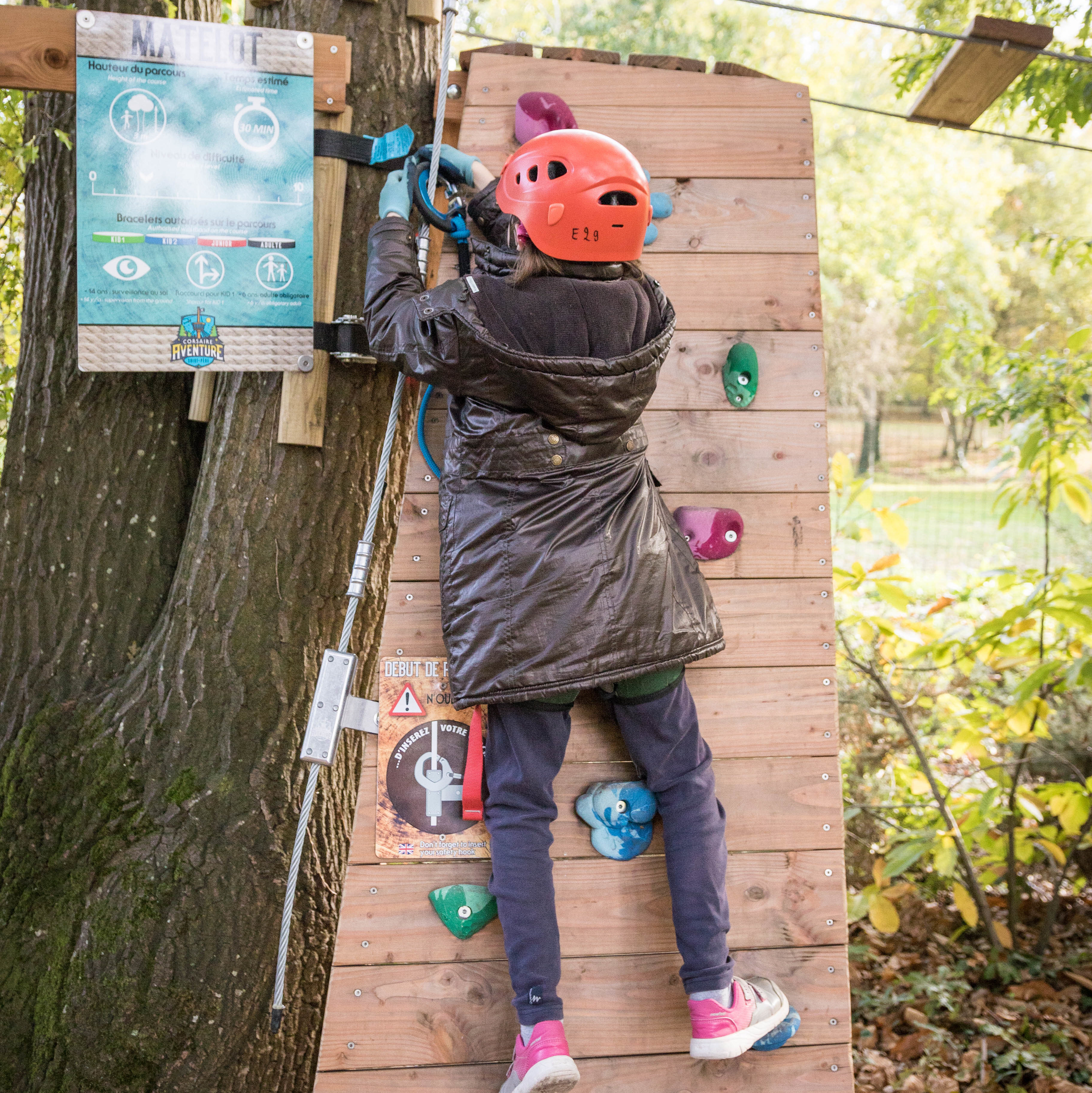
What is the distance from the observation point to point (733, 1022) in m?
2.11

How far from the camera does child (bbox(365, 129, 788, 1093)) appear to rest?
198 centimetres

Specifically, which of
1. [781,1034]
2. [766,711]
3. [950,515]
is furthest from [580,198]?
[950,515]

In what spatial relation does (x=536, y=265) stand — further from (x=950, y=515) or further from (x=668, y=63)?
(x=950, y=515)

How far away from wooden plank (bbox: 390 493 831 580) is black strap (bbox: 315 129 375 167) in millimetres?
1125

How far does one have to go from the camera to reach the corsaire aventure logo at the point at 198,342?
231 cm

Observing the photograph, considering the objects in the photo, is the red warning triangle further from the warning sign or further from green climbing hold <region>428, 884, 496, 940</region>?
green climbing hold <region>428, 884, 496, 940</region>

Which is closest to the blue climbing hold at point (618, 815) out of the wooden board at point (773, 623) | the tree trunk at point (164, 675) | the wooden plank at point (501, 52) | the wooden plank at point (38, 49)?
the wooden board at point (773, 623)

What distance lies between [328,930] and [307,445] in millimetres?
1291

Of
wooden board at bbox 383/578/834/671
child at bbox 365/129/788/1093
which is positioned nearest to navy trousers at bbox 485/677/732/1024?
child at bbox 365/129/788/1093

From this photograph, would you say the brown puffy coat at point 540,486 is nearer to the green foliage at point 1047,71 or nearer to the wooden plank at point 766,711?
the wooden plank at point 766,711

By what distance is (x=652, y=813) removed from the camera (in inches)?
91.6

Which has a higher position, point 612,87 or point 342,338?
point 612,87

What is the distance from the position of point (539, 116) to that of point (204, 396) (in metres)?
1.11

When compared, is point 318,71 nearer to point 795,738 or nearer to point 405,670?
point 405,670
